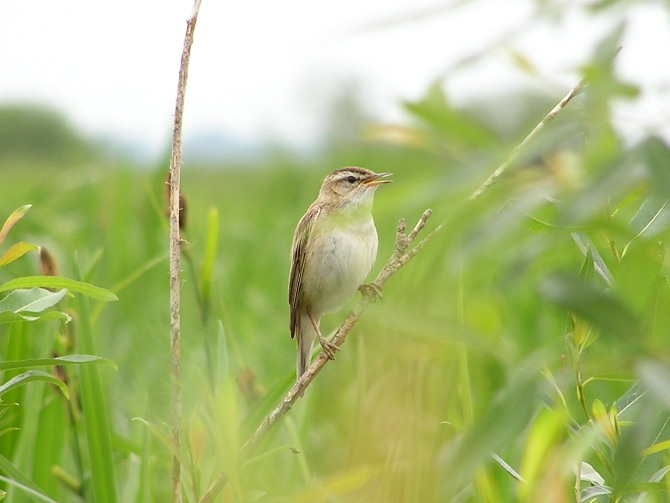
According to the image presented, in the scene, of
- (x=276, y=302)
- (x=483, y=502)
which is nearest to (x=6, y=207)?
(x=276, y=302)

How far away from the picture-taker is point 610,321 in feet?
2.52

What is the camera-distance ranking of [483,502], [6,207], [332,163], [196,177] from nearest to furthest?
[483,502]
[6,207]
[332,163]
[196,177]

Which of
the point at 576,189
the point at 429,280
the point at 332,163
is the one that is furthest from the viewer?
the point at 332,163

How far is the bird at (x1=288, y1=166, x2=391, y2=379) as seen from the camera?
136 inches

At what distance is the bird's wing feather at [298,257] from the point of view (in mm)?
3635

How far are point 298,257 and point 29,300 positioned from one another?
2238mm

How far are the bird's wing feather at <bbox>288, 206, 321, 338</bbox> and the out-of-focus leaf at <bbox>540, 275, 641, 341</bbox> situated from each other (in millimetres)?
2844

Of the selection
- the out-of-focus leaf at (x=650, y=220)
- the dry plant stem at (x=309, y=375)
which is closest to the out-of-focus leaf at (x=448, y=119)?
the out-of-focus leaf at (x=650, y=220)

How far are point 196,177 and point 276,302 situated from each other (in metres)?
8.16

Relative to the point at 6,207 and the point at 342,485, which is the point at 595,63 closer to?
the point at 342,485

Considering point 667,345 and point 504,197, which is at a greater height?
point 504,197

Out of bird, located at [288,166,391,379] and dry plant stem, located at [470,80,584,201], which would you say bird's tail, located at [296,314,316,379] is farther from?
dry plant stem, located at [470,80,584,201]

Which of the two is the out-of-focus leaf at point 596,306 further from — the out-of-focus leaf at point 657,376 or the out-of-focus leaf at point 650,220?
the out-of-focus leaf at point 650,220

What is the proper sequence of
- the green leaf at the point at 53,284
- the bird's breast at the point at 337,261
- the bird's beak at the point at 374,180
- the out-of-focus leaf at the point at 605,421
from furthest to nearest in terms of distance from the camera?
the bird's beak at the point at 374,180
the bird's breast at the point at 337,261
the green leaf at the point at 53,284
the out-of-focus leaf at the point at 605,421
